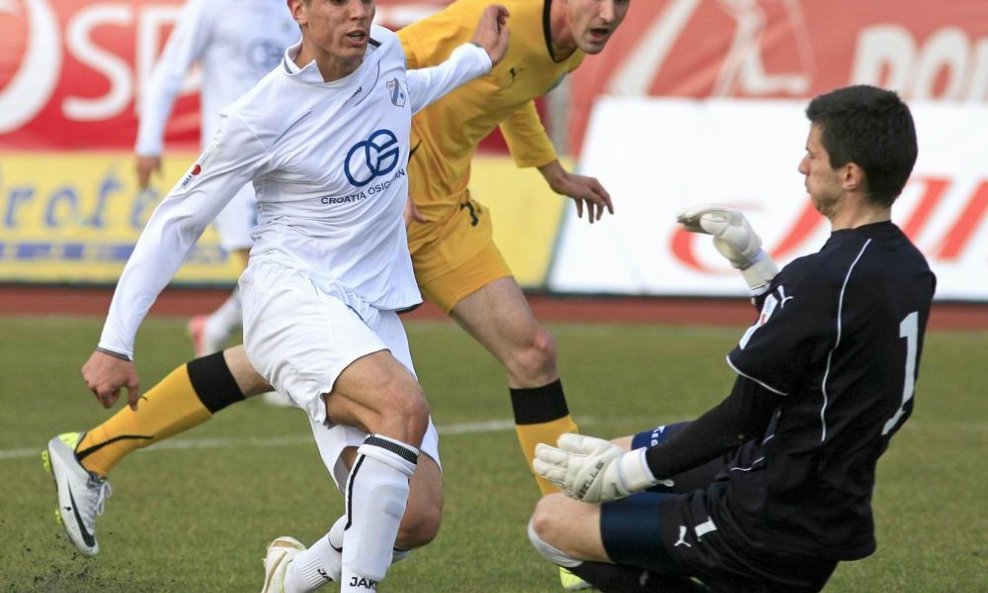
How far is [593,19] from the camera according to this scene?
18.4 feet

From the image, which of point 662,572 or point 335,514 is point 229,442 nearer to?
point 335,514

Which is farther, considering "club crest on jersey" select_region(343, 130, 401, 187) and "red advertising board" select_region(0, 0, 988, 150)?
"red advertising board" select_region(0, 0, 988, 150)

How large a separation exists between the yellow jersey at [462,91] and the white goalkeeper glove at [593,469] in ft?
6.70

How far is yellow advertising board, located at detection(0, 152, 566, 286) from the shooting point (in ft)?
41.0

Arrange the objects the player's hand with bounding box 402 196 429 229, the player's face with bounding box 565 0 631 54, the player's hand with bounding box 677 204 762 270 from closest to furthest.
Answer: the player's hand with bounding box 677 204 762 270, the player's face with bounding box 565 0 631 54, the player's hand with bounding box 402 196 429 229

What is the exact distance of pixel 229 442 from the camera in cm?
770

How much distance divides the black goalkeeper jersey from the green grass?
4.54ft

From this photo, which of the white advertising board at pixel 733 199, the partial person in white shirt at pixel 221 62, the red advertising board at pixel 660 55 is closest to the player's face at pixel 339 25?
the partial person in white shirt at pixel 221 62

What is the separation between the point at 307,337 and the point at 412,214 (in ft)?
4.85

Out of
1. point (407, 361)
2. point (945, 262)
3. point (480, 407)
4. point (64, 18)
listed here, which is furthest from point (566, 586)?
point (64, 18)

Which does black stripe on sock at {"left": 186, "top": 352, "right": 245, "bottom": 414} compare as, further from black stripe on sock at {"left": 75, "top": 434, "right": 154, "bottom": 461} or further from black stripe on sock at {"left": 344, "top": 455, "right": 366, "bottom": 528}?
black stripe on sock at {"left": 344, "top": 455, "right": 366, "bottom": 528}

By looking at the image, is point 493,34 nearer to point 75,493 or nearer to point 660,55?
point 75,493

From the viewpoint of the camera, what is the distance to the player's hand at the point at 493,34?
5293 mm

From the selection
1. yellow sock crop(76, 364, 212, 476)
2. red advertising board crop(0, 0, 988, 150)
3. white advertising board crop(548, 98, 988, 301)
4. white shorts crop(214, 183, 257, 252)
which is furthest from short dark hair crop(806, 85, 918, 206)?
red advertising board crop(0, 0, 988, 150)
